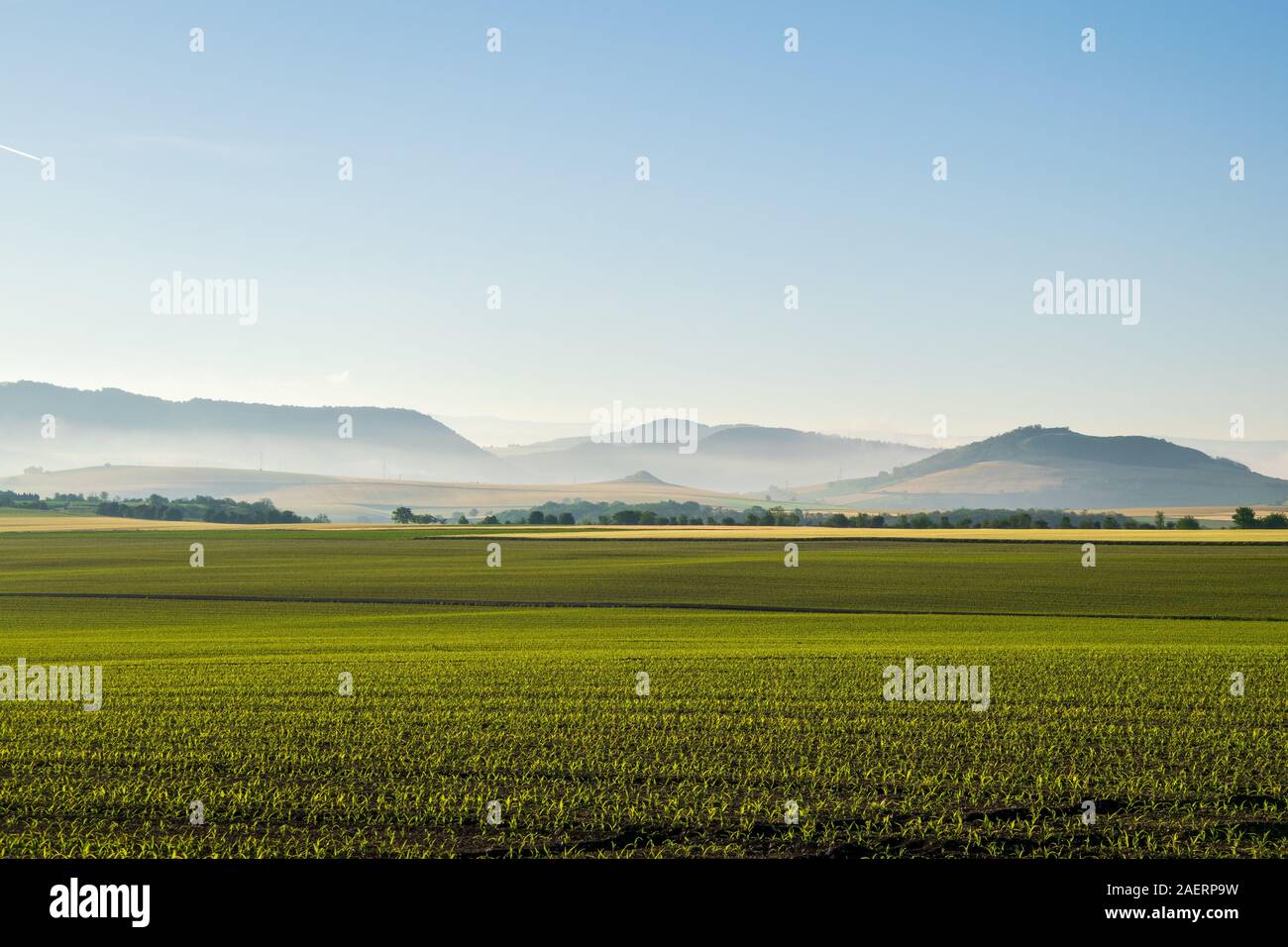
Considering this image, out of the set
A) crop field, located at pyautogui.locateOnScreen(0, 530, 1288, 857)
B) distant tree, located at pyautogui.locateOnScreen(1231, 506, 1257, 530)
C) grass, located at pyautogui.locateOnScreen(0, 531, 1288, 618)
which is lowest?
grass, located at pyautogui.locateOnScreen(0, 531, 1288, 618)

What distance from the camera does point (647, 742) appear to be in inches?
734

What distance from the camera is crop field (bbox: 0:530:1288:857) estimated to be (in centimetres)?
1355

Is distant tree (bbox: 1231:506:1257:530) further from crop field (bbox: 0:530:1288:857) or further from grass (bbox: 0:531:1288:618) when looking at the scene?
crop field (bbox: 0:530:1288:857)

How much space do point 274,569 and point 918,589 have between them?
48947 millimetres

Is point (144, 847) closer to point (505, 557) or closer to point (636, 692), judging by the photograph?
point (636, 692)

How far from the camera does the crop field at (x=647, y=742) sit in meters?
13.6

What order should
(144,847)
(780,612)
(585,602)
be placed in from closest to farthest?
1. (144,847)
2. (780,612)
3. (585,602)

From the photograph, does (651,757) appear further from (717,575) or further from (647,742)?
(717,575)

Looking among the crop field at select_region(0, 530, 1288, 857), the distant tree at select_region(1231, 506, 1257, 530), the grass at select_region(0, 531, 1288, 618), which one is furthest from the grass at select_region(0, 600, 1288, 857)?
the distant tree at select_region(1231, 506, 1257, 530)

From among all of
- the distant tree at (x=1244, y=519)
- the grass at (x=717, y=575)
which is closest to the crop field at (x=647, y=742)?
the grass at (x=717, y=575)

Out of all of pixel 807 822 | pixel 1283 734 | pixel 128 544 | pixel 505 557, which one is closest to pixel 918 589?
pixel 505 557

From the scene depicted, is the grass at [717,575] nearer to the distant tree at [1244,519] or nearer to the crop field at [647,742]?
the crop field at [647,742]

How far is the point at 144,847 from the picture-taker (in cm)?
1297

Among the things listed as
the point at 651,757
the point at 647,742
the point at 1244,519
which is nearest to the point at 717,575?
the point at 647,742
